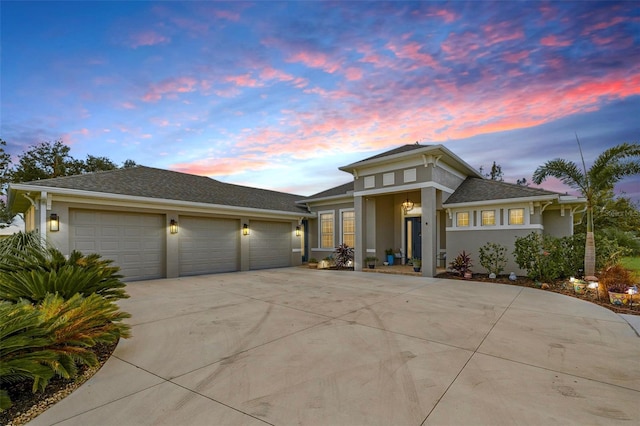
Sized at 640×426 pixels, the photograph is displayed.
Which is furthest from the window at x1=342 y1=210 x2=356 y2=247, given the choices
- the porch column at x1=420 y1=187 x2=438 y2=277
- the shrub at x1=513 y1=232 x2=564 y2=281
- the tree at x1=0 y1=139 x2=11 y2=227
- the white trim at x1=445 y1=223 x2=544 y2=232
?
the tree at x1=0 y1=139 x2=11 y2=227

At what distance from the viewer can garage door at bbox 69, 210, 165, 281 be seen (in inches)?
346

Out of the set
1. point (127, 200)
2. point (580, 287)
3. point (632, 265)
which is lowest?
point (632, 265)

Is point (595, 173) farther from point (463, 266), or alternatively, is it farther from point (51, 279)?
point (51, 279)

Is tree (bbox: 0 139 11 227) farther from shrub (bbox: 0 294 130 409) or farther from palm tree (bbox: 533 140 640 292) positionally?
palm tree (bbox: 533 140 640 292)

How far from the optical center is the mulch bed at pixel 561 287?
5755 mm

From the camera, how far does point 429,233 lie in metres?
10.2

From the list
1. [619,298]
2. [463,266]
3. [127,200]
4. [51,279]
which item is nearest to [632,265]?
[463,266]

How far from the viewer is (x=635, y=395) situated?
103 inches

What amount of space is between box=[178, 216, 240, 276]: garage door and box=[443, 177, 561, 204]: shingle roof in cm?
912

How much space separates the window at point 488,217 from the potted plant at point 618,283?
3.69 meters

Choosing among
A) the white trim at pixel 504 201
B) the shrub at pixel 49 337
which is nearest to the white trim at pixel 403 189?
the white trim at pixel 504 201

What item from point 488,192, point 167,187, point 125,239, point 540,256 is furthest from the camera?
point 167,187

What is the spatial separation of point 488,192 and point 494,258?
2496mm

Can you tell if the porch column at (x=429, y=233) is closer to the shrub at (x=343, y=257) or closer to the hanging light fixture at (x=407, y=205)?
the hanging light fixture at (x=407, y=205)
